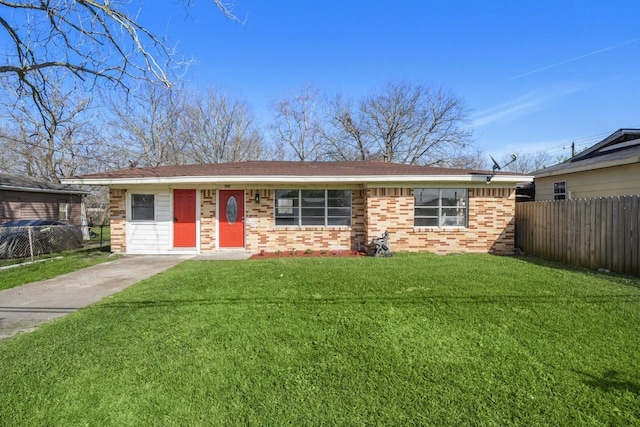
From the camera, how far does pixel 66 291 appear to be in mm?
5891

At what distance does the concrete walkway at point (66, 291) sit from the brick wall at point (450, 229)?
6131mm

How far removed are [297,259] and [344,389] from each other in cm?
636

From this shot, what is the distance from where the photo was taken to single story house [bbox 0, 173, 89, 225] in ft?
50.5

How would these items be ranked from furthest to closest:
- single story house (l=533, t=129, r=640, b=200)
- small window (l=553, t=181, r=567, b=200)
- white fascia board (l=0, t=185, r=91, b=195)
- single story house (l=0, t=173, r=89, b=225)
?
single story house (l=0, t=173, r=89, b=225), white fascia board (l=0, t=185, r=91, b=195), small window (l=553, t=181, r=567, b=200), single story house (l=533, t=129, r=640, b=200)

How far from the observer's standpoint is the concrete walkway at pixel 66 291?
4461mm

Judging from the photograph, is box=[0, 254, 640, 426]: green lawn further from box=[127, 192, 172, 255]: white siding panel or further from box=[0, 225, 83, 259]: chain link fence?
box=[0, 225, 83, 259]: chain link fence

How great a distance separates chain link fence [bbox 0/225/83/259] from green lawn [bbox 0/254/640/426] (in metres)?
8.35

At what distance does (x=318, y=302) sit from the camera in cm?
486

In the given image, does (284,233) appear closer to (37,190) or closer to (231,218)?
(231,218)

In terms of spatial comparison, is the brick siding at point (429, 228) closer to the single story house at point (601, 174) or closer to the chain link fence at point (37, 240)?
the single story house at point (601, 174)

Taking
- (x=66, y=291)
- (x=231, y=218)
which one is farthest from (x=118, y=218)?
(x=66, y=291)

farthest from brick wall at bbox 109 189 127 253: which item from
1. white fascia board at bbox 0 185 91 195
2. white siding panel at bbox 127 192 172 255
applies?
white fascia board at bbox 0 185 91 195

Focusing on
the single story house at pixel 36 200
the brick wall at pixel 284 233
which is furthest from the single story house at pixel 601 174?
the single story house at pixel 36 200

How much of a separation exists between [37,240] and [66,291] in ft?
24.0
